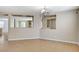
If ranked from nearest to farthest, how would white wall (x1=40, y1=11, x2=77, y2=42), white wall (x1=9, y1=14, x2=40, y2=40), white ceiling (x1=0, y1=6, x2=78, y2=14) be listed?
white ceiling (x1=0, y1=6, x2=78, y2=14) → white wall (x1=40, y1=11, x2=77, y2=42) → white wall (x1=9, y1=14, x2=40, y2=40)

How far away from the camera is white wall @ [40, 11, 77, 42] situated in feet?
8.32

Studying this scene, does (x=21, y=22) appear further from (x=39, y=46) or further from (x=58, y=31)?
(x=58, y=31)

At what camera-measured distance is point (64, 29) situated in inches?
103

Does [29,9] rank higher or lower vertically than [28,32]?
higher

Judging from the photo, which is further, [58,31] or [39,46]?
[58,31]

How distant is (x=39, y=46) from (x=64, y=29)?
65 centimetres

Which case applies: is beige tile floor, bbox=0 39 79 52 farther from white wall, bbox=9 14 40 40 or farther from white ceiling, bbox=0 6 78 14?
white ceiling, bbox=0 6 78 14

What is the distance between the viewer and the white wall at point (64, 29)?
2.53 m

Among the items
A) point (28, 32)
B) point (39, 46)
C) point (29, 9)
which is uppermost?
point (29, 9)

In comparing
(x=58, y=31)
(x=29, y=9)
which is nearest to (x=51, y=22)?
(x=58, y=31)

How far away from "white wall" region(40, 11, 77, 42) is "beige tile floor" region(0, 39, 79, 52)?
5.0 inches

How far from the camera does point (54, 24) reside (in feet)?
8.54

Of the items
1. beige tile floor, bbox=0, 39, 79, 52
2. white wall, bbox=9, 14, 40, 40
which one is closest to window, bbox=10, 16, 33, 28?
white wall, bbox=9, 14, 40, 40
